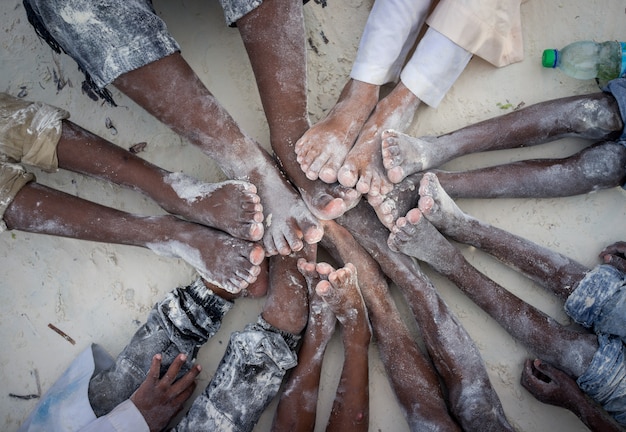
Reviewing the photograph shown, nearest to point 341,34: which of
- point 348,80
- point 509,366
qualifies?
point 348,80

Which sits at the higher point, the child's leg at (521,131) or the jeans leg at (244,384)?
the child's leg at (521,131)

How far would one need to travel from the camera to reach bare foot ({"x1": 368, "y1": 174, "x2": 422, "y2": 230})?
1643mm

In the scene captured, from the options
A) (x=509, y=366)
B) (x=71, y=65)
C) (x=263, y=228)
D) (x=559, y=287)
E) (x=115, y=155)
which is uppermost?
(x=71, y=65)

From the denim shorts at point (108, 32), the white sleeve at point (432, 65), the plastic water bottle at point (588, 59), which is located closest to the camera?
the denim shorts at point (108, 32)

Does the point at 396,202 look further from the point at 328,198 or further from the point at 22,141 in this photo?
→ the point at 22,141

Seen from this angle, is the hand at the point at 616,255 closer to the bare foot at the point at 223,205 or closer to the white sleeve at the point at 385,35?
the white sleeve at the point at 385,35

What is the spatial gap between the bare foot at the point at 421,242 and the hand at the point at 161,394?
793mm

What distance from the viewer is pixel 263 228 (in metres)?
1.66

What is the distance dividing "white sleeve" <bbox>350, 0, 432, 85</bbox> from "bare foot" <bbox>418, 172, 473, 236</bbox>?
0.40m

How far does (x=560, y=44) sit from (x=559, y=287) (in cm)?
88

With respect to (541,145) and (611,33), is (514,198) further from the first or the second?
(611,33)

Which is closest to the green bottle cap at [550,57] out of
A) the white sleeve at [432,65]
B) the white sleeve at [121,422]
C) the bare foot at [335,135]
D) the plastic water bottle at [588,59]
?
the plastic water bottle at [588,59]

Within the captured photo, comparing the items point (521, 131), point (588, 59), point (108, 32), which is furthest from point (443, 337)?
point (108, 32)

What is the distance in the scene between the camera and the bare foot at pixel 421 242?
1614mm
